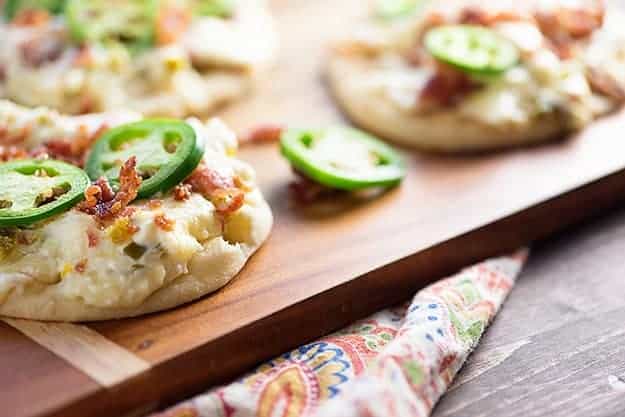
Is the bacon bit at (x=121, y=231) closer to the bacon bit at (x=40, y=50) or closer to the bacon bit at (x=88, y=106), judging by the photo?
the bacon bit at (x=88, y=106)

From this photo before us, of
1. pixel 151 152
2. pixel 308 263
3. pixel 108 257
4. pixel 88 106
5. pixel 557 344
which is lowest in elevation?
pixel 557 344

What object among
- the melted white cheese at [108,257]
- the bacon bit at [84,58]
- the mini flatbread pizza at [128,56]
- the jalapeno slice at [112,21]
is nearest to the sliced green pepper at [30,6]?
the mini flatbread pizza at [128,56]

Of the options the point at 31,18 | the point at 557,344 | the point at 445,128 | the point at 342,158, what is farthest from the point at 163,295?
the point at 31,18

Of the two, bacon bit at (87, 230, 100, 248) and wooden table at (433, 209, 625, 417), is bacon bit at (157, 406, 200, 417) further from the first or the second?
wooden table at (433, 209, 625, 417)

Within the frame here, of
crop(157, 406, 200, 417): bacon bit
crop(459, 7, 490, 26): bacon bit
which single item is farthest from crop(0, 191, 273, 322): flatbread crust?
crop(459, 7, 490, 26): bacon bit

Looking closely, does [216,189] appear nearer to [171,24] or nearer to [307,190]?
[307,190]

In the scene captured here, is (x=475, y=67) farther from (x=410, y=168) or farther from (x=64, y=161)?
(x=64, y=161)
